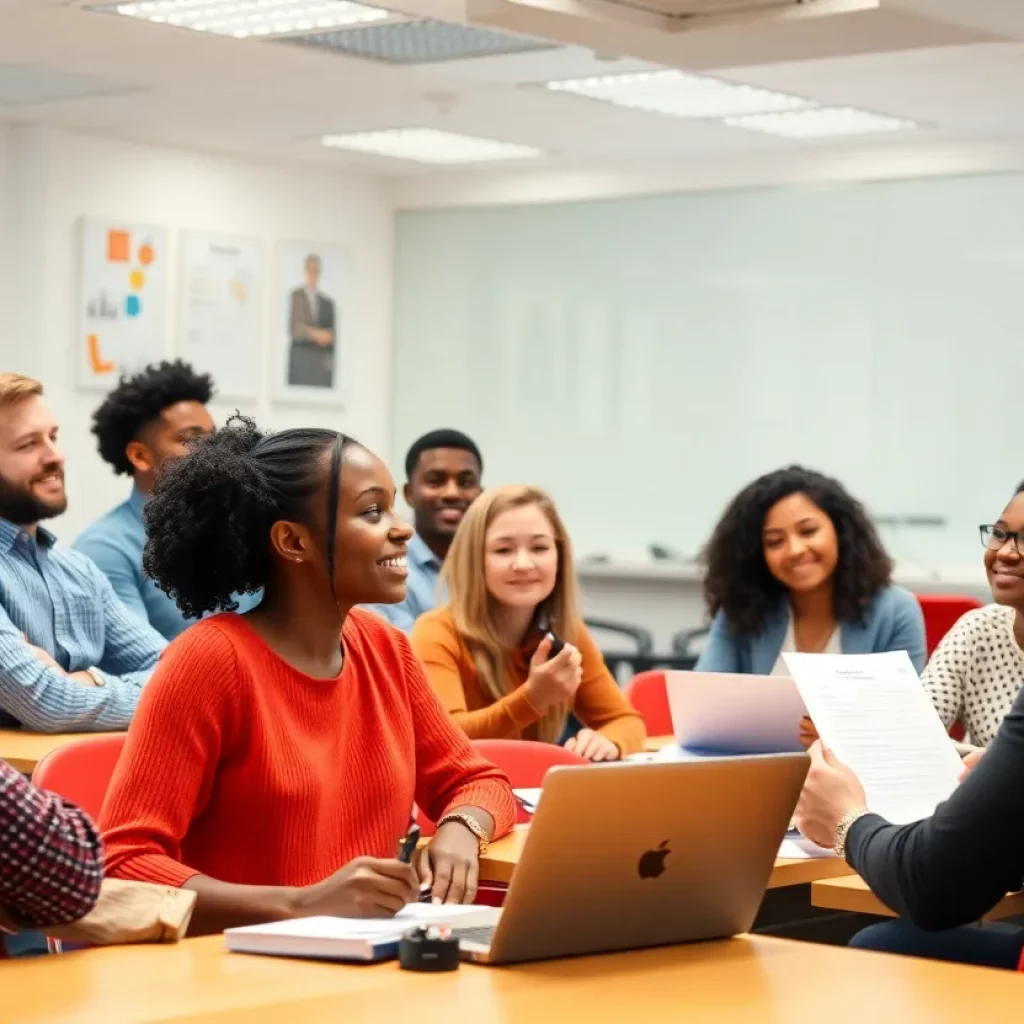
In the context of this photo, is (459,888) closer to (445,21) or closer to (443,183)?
(445,21)

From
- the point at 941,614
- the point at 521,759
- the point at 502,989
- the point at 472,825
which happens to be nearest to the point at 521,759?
the point at 521,759

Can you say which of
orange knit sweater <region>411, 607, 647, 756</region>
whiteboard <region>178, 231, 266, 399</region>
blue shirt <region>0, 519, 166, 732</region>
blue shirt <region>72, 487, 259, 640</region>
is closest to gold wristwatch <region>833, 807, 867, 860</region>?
orange knit sweater <region>411, 607, 647, 756</region>

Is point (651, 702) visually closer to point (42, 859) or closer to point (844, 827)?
point (844, 827)

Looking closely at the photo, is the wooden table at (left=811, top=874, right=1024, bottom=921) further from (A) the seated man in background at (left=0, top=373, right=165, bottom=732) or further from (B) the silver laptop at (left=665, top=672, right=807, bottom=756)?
(A) the seated man in background at (left=0, top=373, right=165, bottom=732)

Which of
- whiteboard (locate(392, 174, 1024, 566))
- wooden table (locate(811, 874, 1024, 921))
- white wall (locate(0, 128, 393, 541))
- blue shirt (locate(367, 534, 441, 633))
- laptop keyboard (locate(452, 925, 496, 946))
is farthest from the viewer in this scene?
white wall (locate(0, 128, 393, 541))

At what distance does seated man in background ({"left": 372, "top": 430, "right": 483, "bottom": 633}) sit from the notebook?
142 inches

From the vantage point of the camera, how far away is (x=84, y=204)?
9281 millimetres

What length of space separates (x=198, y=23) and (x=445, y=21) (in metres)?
0.91

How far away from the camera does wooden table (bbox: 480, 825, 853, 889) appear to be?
9.95 feet

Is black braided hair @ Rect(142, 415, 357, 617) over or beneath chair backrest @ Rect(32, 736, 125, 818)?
over

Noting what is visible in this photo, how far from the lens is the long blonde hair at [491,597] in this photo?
4758mm

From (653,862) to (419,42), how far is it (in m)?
5.07

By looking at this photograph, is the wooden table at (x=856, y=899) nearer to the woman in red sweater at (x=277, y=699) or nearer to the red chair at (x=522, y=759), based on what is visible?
the woman in red sweater at (x=277, y=699)

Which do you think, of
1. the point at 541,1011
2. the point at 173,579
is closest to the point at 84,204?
the point at 173,579
